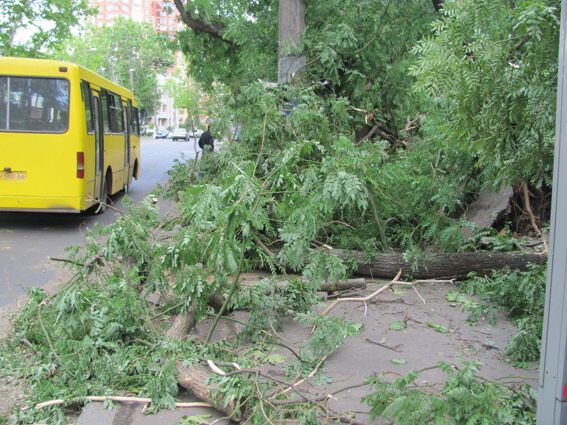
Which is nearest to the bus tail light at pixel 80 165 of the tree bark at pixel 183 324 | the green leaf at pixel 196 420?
the tree bark at pixel 183 324

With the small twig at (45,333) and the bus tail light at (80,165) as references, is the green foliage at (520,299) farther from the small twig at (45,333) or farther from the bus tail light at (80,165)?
the bus tail light at (80,165)

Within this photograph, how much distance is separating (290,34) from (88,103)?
3.98 meters

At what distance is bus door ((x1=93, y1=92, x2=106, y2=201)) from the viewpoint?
12.4 meters

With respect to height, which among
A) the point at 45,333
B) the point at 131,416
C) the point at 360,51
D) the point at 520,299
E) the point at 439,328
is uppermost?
the point at 360,51

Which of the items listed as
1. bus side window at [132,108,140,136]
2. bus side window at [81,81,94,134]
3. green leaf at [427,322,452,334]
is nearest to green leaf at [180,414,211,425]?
green leaf at [427,322,452,334]

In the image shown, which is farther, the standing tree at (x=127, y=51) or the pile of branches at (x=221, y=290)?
the standing tree at (x=127, y=51)

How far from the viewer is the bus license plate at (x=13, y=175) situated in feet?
36.6

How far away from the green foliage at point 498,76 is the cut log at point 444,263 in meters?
2.20

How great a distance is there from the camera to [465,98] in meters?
4.75

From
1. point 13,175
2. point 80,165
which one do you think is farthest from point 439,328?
point 13,175

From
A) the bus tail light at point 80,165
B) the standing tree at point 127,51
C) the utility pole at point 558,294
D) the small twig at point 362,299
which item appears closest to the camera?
the utility pole at point 558,294

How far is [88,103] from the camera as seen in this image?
1204cm

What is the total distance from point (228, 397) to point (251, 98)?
17.4 ft

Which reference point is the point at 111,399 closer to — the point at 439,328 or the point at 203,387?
the point at 203,387
